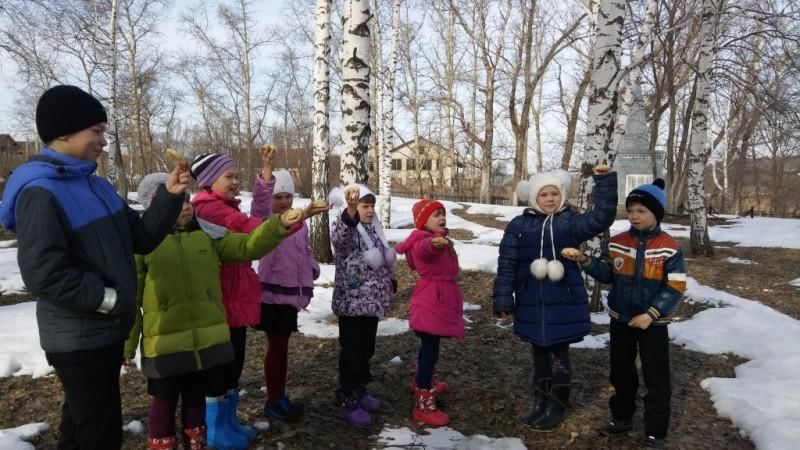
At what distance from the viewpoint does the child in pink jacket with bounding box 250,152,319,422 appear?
362 cm

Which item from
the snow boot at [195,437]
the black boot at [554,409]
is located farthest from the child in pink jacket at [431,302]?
the snow boot at [195,437]

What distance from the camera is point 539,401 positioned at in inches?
149

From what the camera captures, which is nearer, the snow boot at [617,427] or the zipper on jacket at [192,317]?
the zipper on jacket at [192,317]

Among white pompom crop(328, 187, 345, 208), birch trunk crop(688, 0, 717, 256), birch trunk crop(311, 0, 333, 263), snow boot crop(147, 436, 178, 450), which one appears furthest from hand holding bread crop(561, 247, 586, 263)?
birch trunk crop(688, 0, 717, 256)

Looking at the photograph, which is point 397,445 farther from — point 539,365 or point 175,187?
point 175,187

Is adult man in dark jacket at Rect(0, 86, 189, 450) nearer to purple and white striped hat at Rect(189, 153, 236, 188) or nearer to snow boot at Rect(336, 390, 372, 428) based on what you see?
purple and white striped hat at Rect(189, 153, 236, 188)

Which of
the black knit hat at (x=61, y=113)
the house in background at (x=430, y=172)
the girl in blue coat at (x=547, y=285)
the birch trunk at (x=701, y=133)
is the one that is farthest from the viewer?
the house in background at (x=430, y=172)

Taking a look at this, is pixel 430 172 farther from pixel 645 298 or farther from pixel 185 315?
pixel 185 315

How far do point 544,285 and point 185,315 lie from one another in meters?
2.33

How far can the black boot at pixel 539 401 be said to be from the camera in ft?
12.2

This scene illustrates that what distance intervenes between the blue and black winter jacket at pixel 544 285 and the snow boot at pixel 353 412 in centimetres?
123

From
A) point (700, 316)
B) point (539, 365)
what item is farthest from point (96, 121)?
point (700, 316)

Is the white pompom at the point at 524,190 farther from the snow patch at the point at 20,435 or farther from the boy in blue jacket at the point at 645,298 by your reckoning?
the snow patch at the point at 20,435

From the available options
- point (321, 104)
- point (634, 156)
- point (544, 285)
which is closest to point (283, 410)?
point (544, 285)
